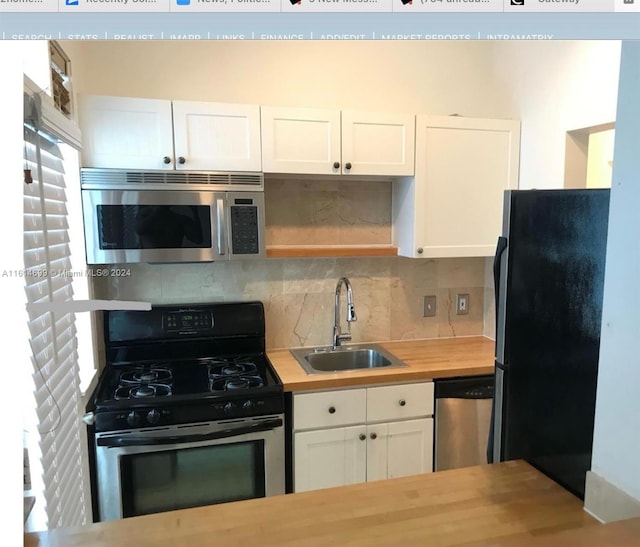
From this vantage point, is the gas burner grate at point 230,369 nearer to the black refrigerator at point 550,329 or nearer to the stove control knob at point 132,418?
the stove control knob at point 132,418

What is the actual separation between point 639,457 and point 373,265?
2.08m

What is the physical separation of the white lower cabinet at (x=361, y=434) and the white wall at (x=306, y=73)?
5.01 feet

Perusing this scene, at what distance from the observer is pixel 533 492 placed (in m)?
0.99

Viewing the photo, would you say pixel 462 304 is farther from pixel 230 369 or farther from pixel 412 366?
pixel 230 369

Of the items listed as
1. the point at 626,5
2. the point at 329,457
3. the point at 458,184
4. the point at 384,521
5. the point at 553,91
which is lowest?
A: the point at 329,457

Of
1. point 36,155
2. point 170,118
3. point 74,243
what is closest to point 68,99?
point 170,118

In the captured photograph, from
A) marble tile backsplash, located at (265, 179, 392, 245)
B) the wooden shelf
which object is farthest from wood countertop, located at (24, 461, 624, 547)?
marble tile backsplash, located at (265, 179, 392, 245)

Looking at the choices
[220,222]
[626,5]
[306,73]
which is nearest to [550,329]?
[626,5]

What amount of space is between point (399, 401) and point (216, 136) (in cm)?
150

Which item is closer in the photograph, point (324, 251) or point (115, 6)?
point (115, 6)

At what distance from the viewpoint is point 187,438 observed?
2.04 meters

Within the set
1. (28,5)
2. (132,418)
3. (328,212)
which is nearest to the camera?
(28,5)

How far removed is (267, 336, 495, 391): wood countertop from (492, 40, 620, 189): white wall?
944 millimetres

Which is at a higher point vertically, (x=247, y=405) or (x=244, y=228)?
(x=244, y=228)
